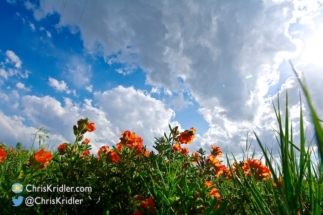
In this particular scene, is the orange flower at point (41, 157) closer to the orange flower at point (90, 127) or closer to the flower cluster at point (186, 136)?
the orange flower at point (90, 127)

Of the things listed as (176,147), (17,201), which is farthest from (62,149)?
(176,147)

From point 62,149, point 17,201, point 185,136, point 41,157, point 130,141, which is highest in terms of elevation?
point 185,136

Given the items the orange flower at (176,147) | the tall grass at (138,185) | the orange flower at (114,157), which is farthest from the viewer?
the orange flower at (176,147)

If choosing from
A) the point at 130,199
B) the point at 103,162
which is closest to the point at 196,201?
the point at 130,199

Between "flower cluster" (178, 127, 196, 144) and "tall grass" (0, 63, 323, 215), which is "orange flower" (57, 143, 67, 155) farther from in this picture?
"flower cluster" (178, 127, 196, 144)

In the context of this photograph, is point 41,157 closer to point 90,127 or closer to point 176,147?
point 90,127

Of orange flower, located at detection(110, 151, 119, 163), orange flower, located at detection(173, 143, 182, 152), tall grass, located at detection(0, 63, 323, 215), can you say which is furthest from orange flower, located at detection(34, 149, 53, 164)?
orange flower, located at detection(173, 143, 182, 152)

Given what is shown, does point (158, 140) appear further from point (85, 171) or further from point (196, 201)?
point (196, 201)

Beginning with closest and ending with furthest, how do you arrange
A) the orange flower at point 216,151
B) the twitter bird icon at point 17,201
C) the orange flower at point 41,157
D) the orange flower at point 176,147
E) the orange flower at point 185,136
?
the twitter bird icon at point 17,201 < the orange flower at point 41,157 < the orange flower at point 176,147 < the orange flower at point 185,136 < the orange flower at point 216,151

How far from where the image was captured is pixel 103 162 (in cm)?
223

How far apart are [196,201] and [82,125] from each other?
1.53 meters

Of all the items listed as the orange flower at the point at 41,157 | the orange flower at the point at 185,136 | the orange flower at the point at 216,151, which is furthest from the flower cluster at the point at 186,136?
the orange flower at the point at 41,157

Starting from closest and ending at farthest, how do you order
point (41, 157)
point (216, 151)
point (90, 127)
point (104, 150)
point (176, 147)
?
point (41, 157)
point (104, 150)
point (90, 127)
point (176, 147)
point (216, 151)

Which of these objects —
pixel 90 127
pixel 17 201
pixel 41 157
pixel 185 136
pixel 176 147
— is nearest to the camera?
pixel 17 201
